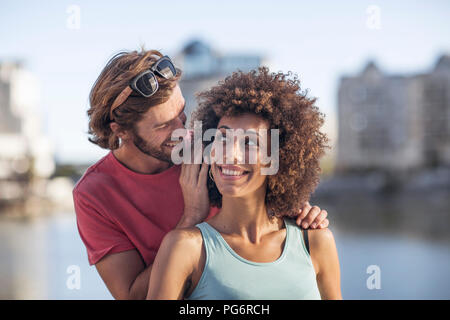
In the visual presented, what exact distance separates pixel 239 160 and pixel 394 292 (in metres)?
8.09

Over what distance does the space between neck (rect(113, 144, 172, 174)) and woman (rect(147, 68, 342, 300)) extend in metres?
0.27

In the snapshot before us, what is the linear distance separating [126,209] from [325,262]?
0.62 m

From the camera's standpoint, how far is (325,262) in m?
1.36

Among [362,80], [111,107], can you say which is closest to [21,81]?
[362,80]

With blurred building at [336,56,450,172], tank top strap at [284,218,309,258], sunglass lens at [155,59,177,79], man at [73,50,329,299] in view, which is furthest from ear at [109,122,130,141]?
blurred building at [336,56,450,172]

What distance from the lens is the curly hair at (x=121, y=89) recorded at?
1518 millimetres

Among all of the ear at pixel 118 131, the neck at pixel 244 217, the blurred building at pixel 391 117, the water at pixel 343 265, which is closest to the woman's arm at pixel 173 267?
the neck at pixel 244 217

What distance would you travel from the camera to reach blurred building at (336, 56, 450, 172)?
28.2 meters

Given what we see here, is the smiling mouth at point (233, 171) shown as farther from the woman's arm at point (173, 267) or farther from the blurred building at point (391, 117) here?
the blurred building at point (391, 117)

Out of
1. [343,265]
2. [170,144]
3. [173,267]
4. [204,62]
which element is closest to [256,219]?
[173,267]

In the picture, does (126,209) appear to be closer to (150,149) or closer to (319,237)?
(150,149)

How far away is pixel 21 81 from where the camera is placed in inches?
1205

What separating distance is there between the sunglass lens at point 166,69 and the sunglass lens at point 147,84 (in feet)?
0.12
